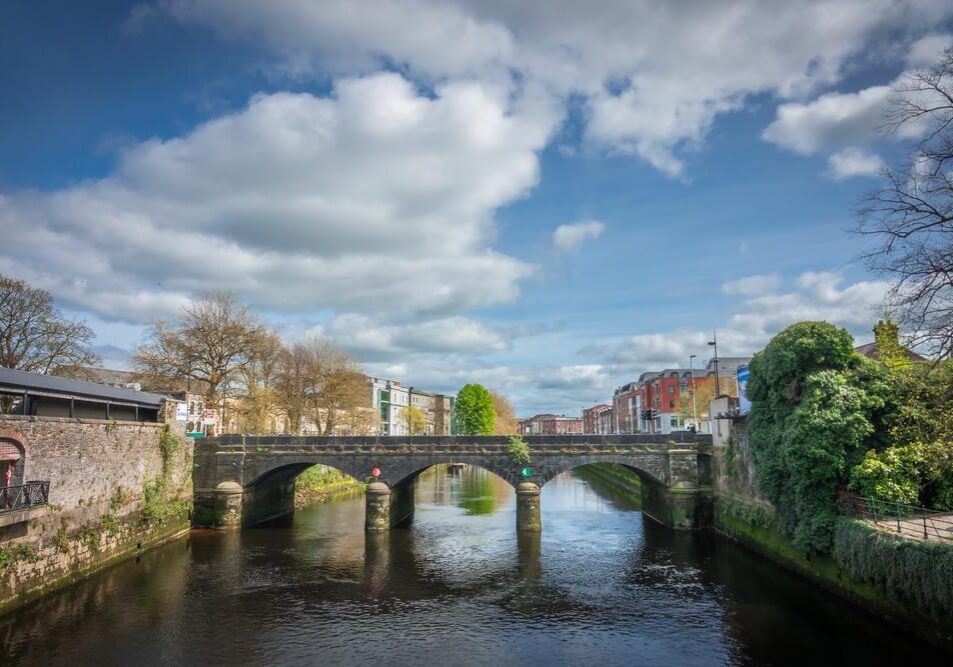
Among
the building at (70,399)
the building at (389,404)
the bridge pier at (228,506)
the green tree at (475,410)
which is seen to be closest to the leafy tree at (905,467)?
the building at (70,399)

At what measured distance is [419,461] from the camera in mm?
42031

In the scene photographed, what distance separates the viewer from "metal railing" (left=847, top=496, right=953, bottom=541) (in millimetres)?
20141

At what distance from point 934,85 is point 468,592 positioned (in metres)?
23.5

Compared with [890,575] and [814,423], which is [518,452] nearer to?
[814,423]

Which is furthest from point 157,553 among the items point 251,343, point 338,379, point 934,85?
point 934,85

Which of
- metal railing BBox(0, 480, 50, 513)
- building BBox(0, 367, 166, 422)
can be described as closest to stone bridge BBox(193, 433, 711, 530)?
building BBox(0, 367, 166, 422)

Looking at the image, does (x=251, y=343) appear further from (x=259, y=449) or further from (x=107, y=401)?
(x=107, y=401)

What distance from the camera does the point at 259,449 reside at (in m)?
42.8

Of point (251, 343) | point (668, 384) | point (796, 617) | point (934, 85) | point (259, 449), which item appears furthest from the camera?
point (668, 384)

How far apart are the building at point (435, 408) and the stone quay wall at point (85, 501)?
305 ft

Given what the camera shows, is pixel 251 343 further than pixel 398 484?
Yes

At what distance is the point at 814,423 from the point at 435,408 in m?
134

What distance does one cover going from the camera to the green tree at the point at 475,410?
355 feet

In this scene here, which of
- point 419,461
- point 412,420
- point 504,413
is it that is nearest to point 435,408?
point 504,413
